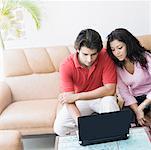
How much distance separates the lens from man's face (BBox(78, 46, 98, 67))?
2.04 meters

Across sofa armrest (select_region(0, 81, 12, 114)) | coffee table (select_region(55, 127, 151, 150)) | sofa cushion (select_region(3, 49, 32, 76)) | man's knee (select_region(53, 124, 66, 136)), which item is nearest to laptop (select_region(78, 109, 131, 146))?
coffee table (select_region(55, 127, 151, 150))

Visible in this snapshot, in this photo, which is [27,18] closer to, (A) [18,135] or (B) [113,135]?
(A) [18,135]

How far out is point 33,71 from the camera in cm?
292

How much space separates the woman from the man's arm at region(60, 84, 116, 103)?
0.09m

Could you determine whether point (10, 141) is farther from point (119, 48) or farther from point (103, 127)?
point (119, 48)

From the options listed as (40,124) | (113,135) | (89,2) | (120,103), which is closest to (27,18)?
(89,2)

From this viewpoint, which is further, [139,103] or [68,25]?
[68,25]

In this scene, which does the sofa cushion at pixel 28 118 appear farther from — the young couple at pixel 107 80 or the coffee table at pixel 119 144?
the coffee table at pixel 119 144

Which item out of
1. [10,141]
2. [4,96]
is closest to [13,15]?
[4,96]

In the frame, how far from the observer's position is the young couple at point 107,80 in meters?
2.13

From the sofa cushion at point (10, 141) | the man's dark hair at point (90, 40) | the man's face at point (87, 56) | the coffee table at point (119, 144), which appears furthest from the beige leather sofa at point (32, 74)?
the coffee table at point (119, 144)

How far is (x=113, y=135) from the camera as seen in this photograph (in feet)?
5.63

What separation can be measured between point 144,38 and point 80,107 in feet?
3.20

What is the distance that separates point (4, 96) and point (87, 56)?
1.02 meters
